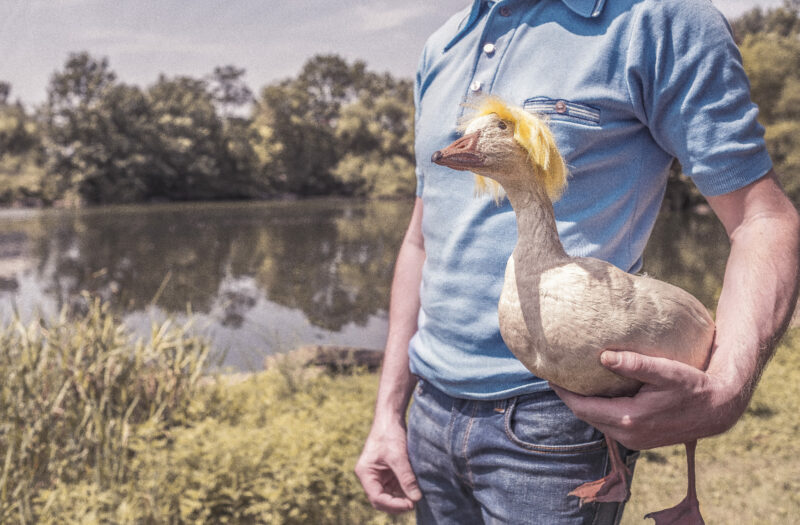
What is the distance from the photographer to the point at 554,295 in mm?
792

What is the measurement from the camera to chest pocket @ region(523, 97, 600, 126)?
1.06 metres

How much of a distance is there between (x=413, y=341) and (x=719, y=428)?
0.76 metres

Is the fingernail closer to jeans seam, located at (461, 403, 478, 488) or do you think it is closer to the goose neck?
the goose neck

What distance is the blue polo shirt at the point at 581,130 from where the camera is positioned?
99 centimetres

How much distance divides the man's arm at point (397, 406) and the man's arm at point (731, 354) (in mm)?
718

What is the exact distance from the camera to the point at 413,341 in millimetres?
1488

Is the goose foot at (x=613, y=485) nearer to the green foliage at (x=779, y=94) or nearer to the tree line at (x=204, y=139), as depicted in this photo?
the green foliage at (x=779, y=94)

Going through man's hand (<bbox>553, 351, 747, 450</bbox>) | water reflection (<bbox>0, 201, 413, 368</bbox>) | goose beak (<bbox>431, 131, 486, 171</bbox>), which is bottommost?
water reflection (<bbox>0, 201, 413, 368</bbox>)

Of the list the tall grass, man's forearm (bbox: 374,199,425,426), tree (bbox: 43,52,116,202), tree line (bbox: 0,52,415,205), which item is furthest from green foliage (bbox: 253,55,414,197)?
man's forearm (bbox: 374,199,425,426)

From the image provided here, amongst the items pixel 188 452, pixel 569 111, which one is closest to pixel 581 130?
pixel 569 111

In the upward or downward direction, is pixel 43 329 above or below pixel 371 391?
above

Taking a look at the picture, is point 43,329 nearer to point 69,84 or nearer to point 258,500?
point 258,500

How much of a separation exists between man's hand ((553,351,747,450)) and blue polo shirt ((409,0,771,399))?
0.29m

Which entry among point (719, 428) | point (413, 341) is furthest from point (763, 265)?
point (413, 341)
